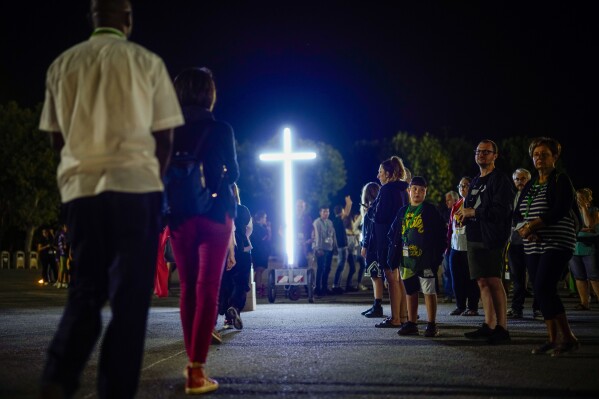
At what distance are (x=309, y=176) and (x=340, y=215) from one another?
6099 cm

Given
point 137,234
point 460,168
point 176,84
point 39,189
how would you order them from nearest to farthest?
point 137,234 < point 176,84 < point 39,189 < point 460,168

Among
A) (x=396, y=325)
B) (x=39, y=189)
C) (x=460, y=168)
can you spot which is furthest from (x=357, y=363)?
(x=460, y=168)

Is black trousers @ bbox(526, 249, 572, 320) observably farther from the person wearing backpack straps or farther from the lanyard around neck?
the person wearing backpack straps

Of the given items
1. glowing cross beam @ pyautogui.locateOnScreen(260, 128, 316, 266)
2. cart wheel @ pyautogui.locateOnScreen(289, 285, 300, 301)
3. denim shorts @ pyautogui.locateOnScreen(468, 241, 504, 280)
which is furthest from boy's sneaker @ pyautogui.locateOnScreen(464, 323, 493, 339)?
glowing cross beam @ pyautogui.locateOnScreen(260, 128, 316, 266)

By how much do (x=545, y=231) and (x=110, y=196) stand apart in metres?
4.67

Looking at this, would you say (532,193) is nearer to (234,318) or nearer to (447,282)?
(234,318)

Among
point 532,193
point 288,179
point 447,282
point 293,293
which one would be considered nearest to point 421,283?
point 532,193

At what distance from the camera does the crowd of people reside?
12.6 ft

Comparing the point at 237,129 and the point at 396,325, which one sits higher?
the point at 237,129

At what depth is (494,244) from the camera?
26.9 ft

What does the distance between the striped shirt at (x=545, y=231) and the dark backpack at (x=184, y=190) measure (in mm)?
3477

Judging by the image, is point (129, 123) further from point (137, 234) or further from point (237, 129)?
point (237, 129)

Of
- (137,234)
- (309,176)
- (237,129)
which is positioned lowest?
(137,234)

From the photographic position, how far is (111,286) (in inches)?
152
